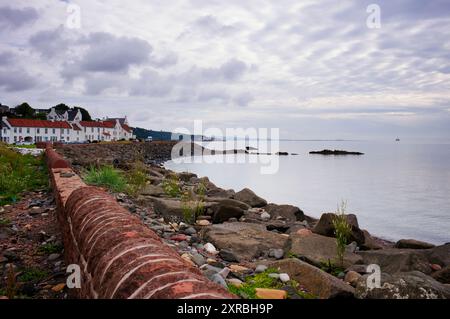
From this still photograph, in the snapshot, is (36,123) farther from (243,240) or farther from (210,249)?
(210,249)

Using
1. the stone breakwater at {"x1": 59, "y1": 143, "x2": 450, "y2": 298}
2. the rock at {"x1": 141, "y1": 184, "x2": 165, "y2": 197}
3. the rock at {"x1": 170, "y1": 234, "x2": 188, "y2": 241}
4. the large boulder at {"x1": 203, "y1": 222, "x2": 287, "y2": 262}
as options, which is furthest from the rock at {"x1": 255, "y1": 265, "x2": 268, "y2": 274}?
the rock at {"x1": 141, "y1": 184, "x2": 165, "y2": 197}

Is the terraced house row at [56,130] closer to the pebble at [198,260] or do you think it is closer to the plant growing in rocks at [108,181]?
the plant growing in rocks at [108,181]

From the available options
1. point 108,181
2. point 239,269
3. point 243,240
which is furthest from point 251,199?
point 239,269

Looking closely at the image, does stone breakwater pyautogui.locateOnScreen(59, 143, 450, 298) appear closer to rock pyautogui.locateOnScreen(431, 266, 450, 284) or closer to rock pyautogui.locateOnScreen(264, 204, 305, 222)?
rock pyautogui.locateOnScreen(431, 266, 450, 284)

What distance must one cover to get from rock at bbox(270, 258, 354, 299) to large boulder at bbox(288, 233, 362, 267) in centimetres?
163

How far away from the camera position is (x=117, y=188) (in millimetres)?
12211

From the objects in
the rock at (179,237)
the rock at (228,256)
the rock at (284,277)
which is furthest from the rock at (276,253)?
the rock at (284,277)

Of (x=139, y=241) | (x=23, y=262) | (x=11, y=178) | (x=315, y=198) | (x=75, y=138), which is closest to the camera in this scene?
(x=139, y=241)

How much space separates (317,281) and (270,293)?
89cm

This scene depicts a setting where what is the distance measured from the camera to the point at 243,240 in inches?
313

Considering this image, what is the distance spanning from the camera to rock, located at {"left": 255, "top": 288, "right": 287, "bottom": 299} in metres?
4.80
